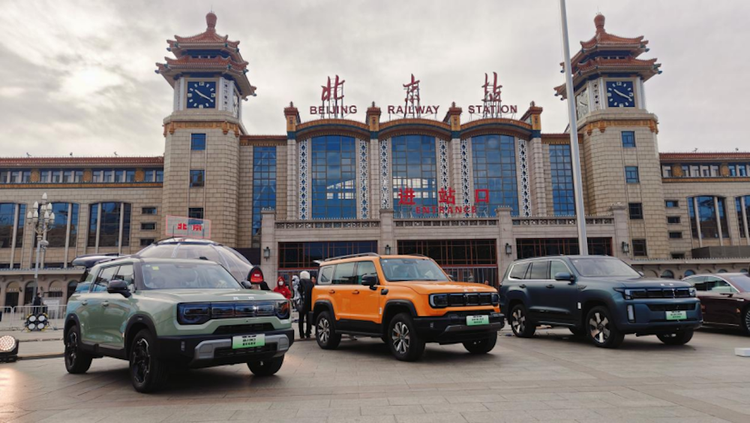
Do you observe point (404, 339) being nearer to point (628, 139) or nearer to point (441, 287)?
point (441, 287)

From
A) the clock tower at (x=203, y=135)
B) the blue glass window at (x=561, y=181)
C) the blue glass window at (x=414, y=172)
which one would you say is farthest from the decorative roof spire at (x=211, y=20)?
the blue glass window at (x=561, y=181)

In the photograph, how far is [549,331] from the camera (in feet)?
47.0

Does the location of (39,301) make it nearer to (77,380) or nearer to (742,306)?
(77,380)

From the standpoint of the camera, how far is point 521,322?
41.6ft

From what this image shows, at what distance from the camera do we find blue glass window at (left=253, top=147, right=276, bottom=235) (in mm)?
40344

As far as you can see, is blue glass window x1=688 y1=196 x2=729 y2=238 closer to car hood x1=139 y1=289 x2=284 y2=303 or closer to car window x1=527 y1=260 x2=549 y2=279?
car window x1=527 y1=260 x2=549 y2=279

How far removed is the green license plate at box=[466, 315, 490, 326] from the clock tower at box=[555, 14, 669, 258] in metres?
35.9

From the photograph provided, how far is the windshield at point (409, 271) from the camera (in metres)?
9.70

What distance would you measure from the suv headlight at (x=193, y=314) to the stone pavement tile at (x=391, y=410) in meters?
2.43

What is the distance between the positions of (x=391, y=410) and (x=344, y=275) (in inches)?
216

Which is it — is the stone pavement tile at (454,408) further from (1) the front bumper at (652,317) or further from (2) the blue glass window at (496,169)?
(2) the blue glass window at (496,169)

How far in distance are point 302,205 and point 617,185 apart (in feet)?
87.6

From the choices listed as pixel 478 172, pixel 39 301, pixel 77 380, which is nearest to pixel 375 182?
pixel 478 172

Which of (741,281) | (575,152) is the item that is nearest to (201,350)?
(741,281)
